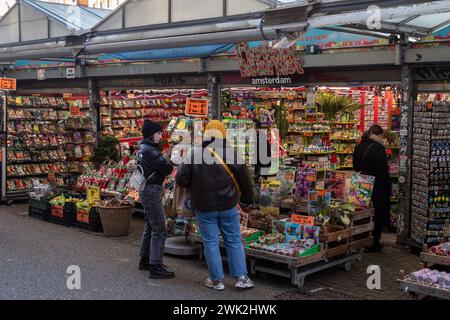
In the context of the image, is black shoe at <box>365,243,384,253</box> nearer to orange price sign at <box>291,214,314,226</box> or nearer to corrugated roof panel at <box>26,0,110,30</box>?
orange price sign at <box>291,214,314,226</box>

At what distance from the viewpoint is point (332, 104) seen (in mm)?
15031

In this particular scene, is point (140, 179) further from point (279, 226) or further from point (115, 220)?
point (115, 220)

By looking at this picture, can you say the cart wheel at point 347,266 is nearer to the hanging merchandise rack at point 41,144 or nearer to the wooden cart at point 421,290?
the wooden cart at point 421,290

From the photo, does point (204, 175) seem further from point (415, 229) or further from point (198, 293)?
point (415, 229)

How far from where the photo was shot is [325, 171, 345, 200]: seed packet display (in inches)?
282

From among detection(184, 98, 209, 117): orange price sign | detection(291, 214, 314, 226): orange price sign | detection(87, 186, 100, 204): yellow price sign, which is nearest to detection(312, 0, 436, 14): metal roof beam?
detection(291, 214, 314, 226): orange price sign

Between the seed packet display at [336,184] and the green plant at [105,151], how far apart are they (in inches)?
201

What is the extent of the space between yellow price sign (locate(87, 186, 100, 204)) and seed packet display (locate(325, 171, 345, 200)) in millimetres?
3707

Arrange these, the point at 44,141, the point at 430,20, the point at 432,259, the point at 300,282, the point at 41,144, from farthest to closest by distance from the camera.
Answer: the point at 44,141
the point at 41,144
the point at 430,20
the point at 300,282
the point at 432,259

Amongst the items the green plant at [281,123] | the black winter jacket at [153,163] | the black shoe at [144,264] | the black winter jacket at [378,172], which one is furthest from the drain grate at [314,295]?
the green plant at [281,123]

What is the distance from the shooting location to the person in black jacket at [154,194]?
6.23m

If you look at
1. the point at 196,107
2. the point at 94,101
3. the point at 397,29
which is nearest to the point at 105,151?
the point at 94,101

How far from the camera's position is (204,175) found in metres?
5.74

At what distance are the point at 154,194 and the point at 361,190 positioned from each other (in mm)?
2586
